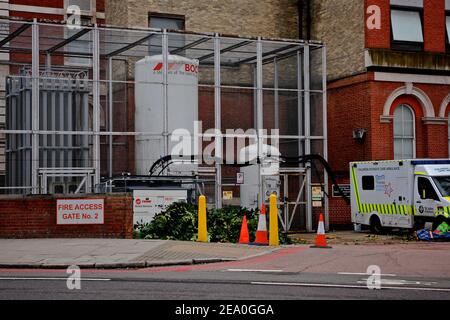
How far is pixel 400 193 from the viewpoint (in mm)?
26734

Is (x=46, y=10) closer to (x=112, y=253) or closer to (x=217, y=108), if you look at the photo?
(x=217, y=108)

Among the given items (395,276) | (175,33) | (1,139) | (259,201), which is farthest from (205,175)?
(395,276)

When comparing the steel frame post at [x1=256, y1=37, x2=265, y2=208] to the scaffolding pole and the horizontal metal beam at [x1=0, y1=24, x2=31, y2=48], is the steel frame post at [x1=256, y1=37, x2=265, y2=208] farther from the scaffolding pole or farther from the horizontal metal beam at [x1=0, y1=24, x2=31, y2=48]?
the horizontal metal beam at [x1=0, y1=24, x2=31, y2=48]

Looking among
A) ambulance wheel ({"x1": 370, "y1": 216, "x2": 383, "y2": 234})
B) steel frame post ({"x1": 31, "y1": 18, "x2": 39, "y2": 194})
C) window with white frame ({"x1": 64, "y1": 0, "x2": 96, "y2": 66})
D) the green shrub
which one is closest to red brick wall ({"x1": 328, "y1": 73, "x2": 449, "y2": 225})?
ambulance wheel ({"x1": 370, "y1": 216, "x2": 383, "y2": 234})

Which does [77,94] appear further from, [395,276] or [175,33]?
[395,276]

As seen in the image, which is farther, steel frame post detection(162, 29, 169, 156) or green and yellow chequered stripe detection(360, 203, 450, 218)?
steel frame post detection(162, 29, 169, 156)

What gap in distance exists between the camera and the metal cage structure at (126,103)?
84.6ft

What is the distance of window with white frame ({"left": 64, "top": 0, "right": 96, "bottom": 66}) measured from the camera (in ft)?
93.7

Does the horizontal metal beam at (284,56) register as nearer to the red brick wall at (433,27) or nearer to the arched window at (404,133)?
the arched window at (404,133)

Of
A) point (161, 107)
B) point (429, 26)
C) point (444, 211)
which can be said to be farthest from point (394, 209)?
point (429, 26)

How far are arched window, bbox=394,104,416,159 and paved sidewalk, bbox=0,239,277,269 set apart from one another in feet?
46.3

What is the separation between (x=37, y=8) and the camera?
125ft

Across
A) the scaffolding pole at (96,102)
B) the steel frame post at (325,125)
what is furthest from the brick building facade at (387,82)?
the scaffolding pole at (96,102)

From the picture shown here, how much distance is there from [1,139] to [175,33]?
11025mm
